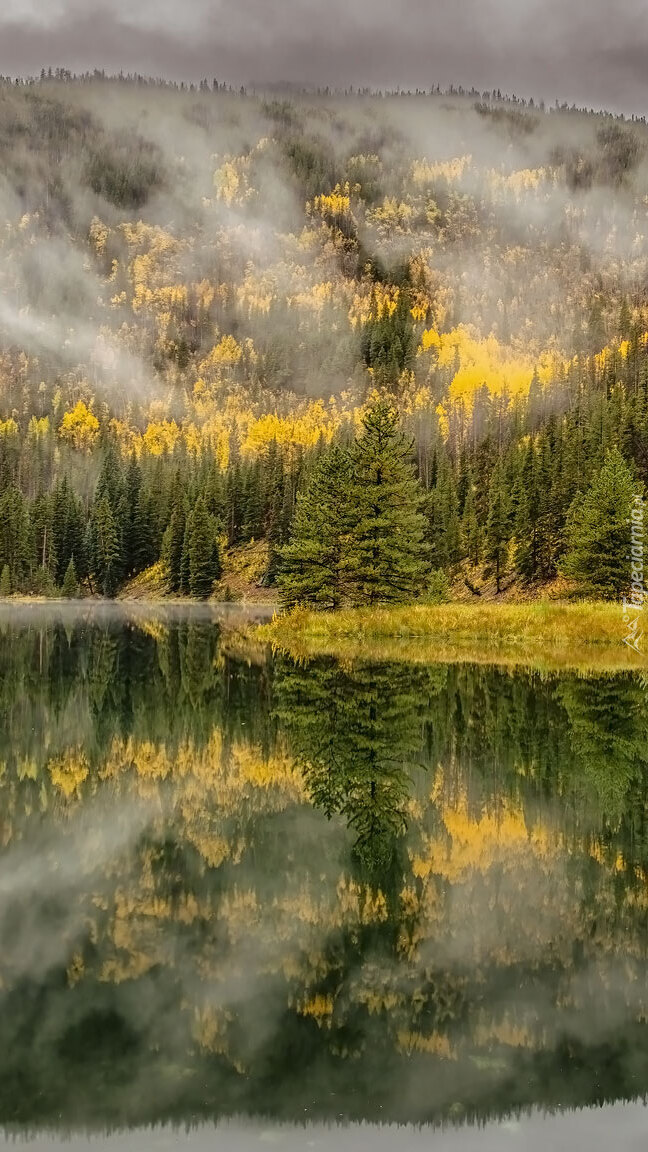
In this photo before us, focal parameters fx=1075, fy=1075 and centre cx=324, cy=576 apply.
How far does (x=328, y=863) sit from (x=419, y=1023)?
11.6 ft

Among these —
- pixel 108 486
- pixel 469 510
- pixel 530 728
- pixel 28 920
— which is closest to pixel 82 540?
pixel 108 486

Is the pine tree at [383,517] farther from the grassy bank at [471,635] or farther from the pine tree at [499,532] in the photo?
the pine tree at [499,532]

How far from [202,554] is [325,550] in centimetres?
8586

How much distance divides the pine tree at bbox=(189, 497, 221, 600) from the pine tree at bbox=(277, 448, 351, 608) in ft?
252

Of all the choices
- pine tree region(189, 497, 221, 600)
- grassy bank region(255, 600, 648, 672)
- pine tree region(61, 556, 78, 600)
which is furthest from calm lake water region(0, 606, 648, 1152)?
pine tree region(61, 556, 78, 600)

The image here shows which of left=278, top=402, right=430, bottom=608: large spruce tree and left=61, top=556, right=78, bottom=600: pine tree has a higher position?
left=278, top=402, right=430, bottom=608: large spruce tree

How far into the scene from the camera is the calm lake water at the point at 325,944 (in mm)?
6578

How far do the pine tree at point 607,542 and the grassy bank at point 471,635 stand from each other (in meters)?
11.8

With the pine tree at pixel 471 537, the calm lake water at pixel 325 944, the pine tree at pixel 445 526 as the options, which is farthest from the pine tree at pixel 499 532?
the calm lake water at pixel 325 944

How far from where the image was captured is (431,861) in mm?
11117

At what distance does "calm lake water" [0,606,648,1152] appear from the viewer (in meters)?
6.58

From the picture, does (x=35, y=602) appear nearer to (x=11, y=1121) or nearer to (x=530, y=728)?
(x=530, y=728)

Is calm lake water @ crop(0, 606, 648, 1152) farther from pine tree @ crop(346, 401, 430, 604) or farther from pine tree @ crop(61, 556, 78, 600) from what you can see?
pine tree @ crop(61, 556, 78, 600)

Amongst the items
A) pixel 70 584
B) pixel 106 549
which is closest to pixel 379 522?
pixel 106 549
